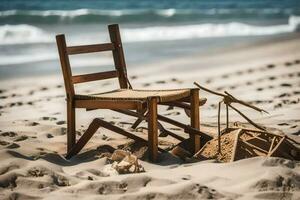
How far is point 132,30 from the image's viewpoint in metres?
20.7

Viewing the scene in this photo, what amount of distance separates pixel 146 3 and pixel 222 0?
5.08m

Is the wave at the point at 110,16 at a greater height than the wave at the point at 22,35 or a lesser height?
greater

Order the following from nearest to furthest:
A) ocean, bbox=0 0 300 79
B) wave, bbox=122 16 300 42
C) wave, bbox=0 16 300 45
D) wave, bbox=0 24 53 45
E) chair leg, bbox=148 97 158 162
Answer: chair leg, bbox=148 97 158 162 → ocean, bbox=0 0 300 79 → wave, bbox=0 24 53 45 → wave, bbox=0 16 300 45 → wave, bbox=122 16 300 42

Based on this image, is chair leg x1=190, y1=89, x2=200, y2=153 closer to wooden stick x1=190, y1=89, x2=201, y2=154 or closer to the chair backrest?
wooden stick x1=190, y1=89, x2=201, y2=154

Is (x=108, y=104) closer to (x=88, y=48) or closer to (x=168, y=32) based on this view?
(x=88, y=48)

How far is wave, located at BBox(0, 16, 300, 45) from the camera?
18.2m

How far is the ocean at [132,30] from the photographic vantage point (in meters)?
13.4

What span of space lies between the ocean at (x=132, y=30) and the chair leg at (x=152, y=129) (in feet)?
23.6

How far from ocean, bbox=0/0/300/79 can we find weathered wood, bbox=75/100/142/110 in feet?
22.2

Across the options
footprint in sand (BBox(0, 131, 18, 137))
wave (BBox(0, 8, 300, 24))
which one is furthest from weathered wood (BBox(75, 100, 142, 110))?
wave (BBox(0, 8, 300, 24))

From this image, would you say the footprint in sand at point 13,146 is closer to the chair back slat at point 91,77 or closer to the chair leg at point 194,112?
the chair back slat at point 91,77

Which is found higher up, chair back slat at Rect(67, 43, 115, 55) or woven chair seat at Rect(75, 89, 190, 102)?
chair back slat at Rect(67, 43, 115, 55)

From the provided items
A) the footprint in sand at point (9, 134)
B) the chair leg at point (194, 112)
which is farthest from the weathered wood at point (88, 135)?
the footprint in sand at point (9, 134)

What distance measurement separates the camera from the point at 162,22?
24422 mm
